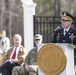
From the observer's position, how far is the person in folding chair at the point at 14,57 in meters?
11.9

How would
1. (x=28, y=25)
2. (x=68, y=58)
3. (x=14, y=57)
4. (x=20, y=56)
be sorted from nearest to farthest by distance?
(x=68, y=58) → (x=20, y=56) → (x=14, y=57) → (x=28, y=25)

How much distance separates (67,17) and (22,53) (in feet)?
6.39

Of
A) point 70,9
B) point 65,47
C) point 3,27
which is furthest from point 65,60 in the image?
point 70,9

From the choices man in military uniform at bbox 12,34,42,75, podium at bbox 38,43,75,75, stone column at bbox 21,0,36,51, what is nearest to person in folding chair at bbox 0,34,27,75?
man in military uniform at bbox 12,34,42,75

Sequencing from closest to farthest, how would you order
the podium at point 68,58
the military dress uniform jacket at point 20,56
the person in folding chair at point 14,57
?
the podium at point 68,58, the person in folding chair at point 14,57, the military dress uniform jacket at point 20,56

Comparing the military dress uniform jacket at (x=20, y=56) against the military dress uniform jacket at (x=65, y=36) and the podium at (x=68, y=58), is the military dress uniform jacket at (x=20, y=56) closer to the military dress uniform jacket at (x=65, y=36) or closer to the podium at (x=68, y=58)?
the military dress uniform jacket at (x=65, y=36)

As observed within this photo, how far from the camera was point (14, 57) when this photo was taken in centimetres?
1254

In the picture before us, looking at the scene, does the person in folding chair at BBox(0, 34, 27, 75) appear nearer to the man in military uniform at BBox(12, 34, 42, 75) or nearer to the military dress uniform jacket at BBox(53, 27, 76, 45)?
the man in military uniform at BBox(12, 34, 42, 75)

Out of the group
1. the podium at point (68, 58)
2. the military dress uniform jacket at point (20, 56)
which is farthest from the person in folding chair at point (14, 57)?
the podium at point (68, 58)

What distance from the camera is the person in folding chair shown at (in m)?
11.9

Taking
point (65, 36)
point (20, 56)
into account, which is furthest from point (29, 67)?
point (20, 56)

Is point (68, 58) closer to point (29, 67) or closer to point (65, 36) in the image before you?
point (65, 36)

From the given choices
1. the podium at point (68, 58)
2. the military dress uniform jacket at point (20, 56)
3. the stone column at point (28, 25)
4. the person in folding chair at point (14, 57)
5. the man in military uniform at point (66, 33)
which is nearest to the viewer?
the podium at point (68, 58)

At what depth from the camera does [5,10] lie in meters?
38.4
